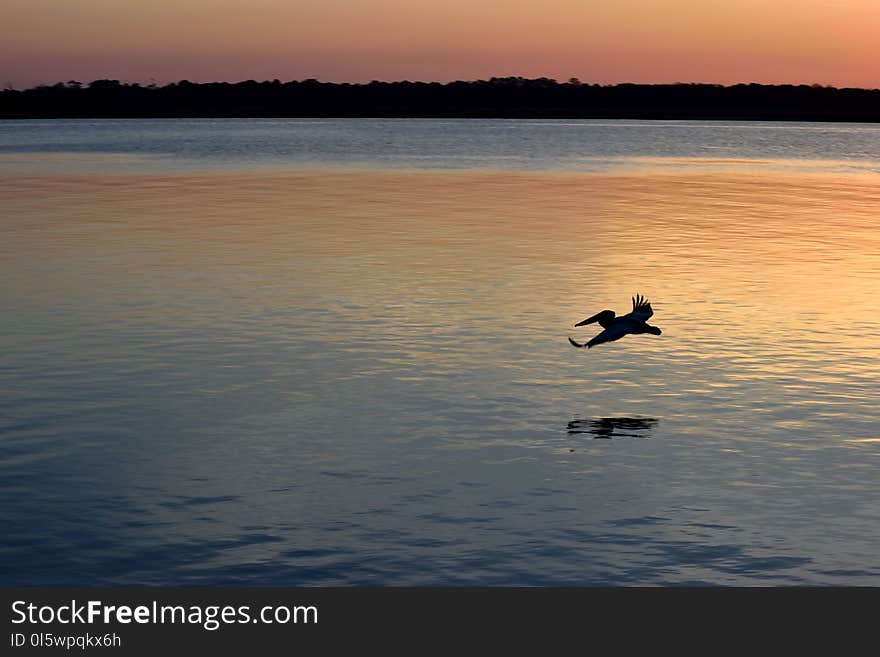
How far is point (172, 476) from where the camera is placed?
17.1 meters

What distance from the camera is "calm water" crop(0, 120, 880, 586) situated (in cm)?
1448

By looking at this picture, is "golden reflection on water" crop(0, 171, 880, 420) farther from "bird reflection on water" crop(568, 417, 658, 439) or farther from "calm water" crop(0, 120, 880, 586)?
"bird reflection on water" crop(568, 417, 658, 439)

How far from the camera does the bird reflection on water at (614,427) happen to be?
1934cm

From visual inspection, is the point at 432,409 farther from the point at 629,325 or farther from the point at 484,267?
the point at 484,267

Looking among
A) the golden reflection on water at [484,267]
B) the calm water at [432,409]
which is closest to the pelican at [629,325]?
the calm water at [432,409]

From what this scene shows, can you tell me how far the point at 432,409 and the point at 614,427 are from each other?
289cm

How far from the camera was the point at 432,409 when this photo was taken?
68.1 feet

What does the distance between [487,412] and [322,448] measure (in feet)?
10.4

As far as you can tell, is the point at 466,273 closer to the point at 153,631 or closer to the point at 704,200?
the point at 153,631

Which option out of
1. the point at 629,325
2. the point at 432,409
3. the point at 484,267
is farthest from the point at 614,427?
the point at 484,267

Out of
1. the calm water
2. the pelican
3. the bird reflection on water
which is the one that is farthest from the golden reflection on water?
the bird reflection on water

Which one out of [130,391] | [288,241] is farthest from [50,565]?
[288,241]

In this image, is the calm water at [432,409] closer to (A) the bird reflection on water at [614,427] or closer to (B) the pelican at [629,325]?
(A) the bird reflection on water at [614,427]

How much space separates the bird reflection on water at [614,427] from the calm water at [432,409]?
6cm
